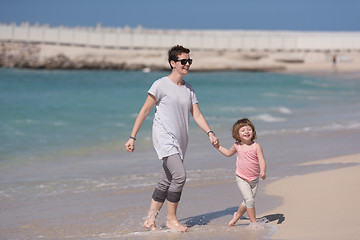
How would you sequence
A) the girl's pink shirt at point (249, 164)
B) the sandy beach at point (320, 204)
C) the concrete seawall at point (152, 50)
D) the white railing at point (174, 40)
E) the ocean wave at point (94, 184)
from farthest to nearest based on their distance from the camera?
the white railing at point (174, 40) → the concrete seawall at point (152, 50) → the ocean wave at point (94, 184) → the girl's pink shirt at point (249, 164) → the sandy beach at point (320, 204)

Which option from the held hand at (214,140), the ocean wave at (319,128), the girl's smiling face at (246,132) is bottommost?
the held hand at (214,140)

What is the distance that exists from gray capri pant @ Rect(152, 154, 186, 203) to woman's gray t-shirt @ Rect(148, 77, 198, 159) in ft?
0.23

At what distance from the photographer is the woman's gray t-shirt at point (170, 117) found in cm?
505

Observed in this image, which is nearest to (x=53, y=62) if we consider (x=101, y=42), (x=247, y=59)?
(x=101, y=42)

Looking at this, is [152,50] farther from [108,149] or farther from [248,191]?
[248,191]

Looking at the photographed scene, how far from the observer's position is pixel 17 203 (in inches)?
262

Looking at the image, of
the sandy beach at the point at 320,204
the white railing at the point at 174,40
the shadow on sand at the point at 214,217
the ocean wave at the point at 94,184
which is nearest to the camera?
the sandy beach at the point at 320,204

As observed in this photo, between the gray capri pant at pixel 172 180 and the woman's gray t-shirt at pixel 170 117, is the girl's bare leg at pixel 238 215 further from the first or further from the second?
the woman's gray t-shirt at pixel 170 117

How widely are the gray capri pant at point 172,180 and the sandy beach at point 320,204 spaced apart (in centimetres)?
92

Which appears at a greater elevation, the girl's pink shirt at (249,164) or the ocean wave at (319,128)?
the ocean wave at (319,128)

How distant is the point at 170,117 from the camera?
16.7 feet

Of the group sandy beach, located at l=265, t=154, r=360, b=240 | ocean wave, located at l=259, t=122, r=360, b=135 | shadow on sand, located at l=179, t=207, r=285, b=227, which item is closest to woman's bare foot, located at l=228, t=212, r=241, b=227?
shadow on sand, located at l=179, t=207, r=285, b=227

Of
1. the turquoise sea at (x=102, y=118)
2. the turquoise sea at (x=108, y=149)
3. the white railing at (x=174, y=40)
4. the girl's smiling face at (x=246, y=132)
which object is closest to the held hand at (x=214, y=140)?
the girl's smiling face at (x=246, y=132)

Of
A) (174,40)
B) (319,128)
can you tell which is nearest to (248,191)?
(319,128)
